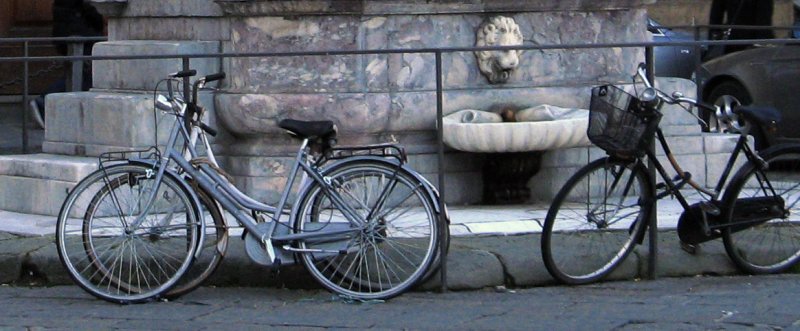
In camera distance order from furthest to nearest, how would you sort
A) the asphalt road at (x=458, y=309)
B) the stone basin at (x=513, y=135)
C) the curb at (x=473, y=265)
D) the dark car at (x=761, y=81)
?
the dark car at (x=761, y=81)
the stone basin at (x=513, y=135)
the curb at (x=473, y=265)
the asphalt road at (x=458, y=309)

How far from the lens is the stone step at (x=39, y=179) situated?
9.06m

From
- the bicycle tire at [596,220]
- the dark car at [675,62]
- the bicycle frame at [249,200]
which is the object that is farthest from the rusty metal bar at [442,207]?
the dark car at [675,62]

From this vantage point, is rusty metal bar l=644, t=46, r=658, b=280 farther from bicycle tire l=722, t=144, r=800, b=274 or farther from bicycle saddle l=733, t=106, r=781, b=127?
bicycle saddle l=733, t=106, r=781, b=127

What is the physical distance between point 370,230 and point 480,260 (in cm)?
71

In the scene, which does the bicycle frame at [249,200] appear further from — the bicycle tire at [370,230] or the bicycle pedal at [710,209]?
the bicycle pedal at [710,209]

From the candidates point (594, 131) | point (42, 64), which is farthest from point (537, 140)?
point (42, 64)

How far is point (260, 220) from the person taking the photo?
295 inches

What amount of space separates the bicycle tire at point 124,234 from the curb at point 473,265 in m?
0.44

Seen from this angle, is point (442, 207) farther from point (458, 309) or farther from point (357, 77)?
point (357, 77)

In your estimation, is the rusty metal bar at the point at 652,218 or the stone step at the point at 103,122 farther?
the stone step at the point at 103,122

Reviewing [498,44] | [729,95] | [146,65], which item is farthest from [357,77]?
[729,95]

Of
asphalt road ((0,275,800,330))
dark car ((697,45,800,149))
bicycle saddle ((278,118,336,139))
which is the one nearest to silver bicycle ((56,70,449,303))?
bicycle saddle ((278,118,336,139))

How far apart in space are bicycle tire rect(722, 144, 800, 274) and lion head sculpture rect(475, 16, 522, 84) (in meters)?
1.76

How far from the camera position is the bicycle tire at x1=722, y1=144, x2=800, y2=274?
783 cm
